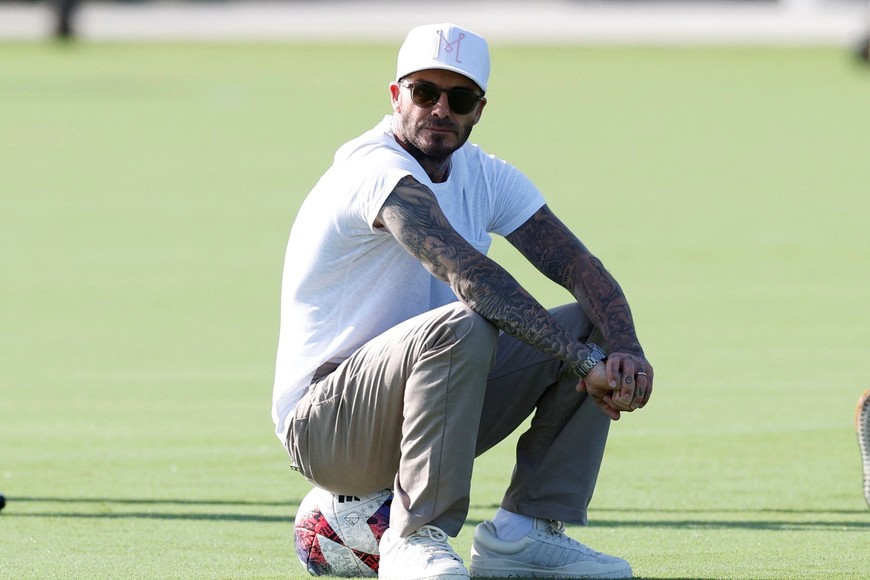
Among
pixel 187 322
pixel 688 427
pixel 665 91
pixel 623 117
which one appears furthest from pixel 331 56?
pixel 688 427

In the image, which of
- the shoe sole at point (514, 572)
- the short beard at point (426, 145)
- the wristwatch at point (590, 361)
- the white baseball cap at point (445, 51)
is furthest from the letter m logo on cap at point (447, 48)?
the shoe sole at point (514, 572)

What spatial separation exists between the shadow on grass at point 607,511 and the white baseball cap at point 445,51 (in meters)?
1.84

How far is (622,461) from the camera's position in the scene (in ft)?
26.5

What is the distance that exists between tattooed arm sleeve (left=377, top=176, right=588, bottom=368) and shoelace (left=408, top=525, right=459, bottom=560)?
2.08ft

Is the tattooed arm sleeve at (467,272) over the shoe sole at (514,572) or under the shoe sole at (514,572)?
over

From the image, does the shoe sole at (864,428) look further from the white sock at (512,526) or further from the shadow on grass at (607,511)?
the white sock at (512,526)

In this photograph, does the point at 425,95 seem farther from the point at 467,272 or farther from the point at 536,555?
the point at 536,555

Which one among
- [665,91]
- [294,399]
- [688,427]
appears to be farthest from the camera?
[665,91]

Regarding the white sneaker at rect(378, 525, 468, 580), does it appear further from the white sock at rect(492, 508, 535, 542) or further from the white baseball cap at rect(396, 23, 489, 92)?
the white baseball cap at rect(396, 23, 489, 92)

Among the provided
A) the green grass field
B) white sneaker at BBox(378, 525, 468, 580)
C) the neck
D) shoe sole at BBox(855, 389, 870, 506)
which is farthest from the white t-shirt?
shoe sole at BBox(855, 389, 870, 506)

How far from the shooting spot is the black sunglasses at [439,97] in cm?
581

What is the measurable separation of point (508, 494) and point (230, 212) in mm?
13321

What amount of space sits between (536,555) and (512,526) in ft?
0.39

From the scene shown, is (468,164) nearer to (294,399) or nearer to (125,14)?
(294,399)
